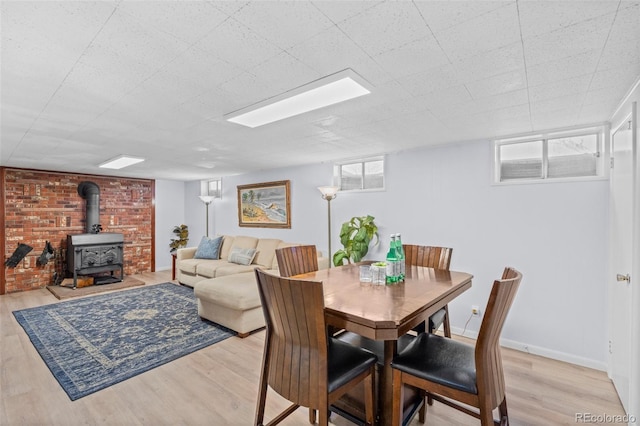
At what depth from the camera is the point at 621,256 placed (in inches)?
87.9

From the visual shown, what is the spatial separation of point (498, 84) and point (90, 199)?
6907 mm

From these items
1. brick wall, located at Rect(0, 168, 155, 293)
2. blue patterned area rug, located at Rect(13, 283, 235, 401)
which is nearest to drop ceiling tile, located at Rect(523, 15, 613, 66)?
blue patterned area rug, located at Rect(13, 283, 235, 401)

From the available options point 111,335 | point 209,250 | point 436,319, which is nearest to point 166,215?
point 209,250

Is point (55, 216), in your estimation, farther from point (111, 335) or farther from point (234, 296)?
point (234, 296)

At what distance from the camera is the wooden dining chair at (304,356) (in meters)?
1.37

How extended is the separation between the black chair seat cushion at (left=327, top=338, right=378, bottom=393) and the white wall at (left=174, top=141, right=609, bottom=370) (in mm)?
2288

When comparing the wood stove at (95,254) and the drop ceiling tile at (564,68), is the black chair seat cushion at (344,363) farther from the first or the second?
the wood stove at (95,254)

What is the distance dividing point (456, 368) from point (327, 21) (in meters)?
1.72

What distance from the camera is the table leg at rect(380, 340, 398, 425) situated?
1.65m

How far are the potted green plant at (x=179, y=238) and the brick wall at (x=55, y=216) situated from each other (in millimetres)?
629

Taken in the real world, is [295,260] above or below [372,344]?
above

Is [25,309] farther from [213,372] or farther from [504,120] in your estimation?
[504,120]

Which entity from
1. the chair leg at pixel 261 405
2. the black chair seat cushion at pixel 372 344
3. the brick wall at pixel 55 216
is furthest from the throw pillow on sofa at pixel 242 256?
the chair leg at pixel 261 405

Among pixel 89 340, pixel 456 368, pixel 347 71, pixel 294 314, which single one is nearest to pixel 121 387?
pixel 89 340
